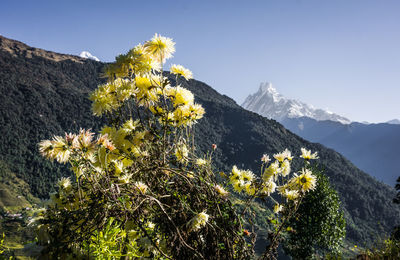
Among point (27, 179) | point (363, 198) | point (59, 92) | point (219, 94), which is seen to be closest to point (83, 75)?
point (59, 92)

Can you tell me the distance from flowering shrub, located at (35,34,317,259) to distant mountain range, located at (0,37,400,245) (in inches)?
2825

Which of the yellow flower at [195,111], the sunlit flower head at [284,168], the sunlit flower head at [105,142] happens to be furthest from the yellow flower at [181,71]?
the sunlit flower head at [284,168]

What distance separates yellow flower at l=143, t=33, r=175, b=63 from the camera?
144 cm

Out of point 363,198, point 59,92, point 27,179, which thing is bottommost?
point 27,179

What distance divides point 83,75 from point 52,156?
129m

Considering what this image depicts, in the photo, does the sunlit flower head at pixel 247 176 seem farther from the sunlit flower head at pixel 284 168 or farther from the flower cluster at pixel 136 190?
the flower cluster at pixel 136 190

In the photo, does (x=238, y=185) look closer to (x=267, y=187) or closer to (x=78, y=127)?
(x=267, y=187)

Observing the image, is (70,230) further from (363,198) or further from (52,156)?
(363,198)

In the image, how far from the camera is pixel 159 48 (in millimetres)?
1465

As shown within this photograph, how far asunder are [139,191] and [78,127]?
234ft

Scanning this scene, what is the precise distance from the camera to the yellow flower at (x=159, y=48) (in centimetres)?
144

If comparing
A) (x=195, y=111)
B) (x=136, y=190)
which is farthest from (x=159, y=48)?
(x=136, y=190)

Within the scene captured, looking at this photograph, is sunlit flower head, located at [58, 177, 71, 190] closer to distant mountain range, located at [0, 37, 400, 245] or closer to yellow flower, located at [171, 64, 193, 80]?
yellow flower, located at [171, 64, 193, 80]

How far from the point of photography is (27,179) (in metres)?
66.9
